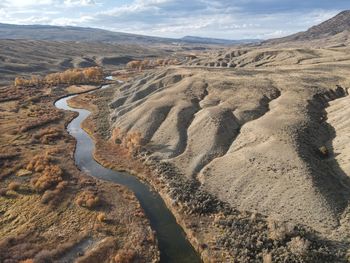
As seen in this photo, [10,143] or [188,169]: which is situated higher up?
[188,169]

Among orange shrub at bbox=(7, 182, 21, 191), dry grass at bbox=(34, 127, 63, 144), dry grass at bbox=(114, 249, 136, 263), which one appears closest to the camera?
dry grass at bbox=(114, 249, 136, 263)

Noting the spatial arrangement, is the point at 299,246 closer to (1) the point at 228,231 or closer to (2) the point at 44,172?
(1) the point at 228,231

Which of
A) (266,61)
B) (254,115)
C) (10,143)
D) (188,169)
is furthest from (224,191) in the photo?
(266,61)

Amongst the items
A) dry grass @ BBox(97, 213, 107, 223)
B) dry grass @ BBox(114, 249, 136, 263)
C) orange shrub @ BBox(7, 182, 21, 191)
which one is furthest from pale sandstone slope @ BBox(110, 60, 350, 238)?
orange shrub @ BBox(7, 182, 21, 191)

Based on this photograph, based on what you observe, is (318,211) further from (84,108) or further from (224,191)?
(84,108)

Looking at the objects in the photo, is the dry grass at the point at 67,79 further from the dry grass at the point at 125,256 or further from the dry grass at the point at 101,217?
the dry grass at the point at 125,256

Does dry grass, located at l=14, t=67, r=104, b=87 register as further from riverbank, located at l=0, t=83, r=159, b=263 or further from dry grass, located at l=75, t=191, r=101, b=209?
dry grass, located at l=75, t=191, r=101, b=209

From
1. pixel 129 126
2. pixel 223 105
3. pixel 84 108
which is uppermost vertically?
pixel 223 105
